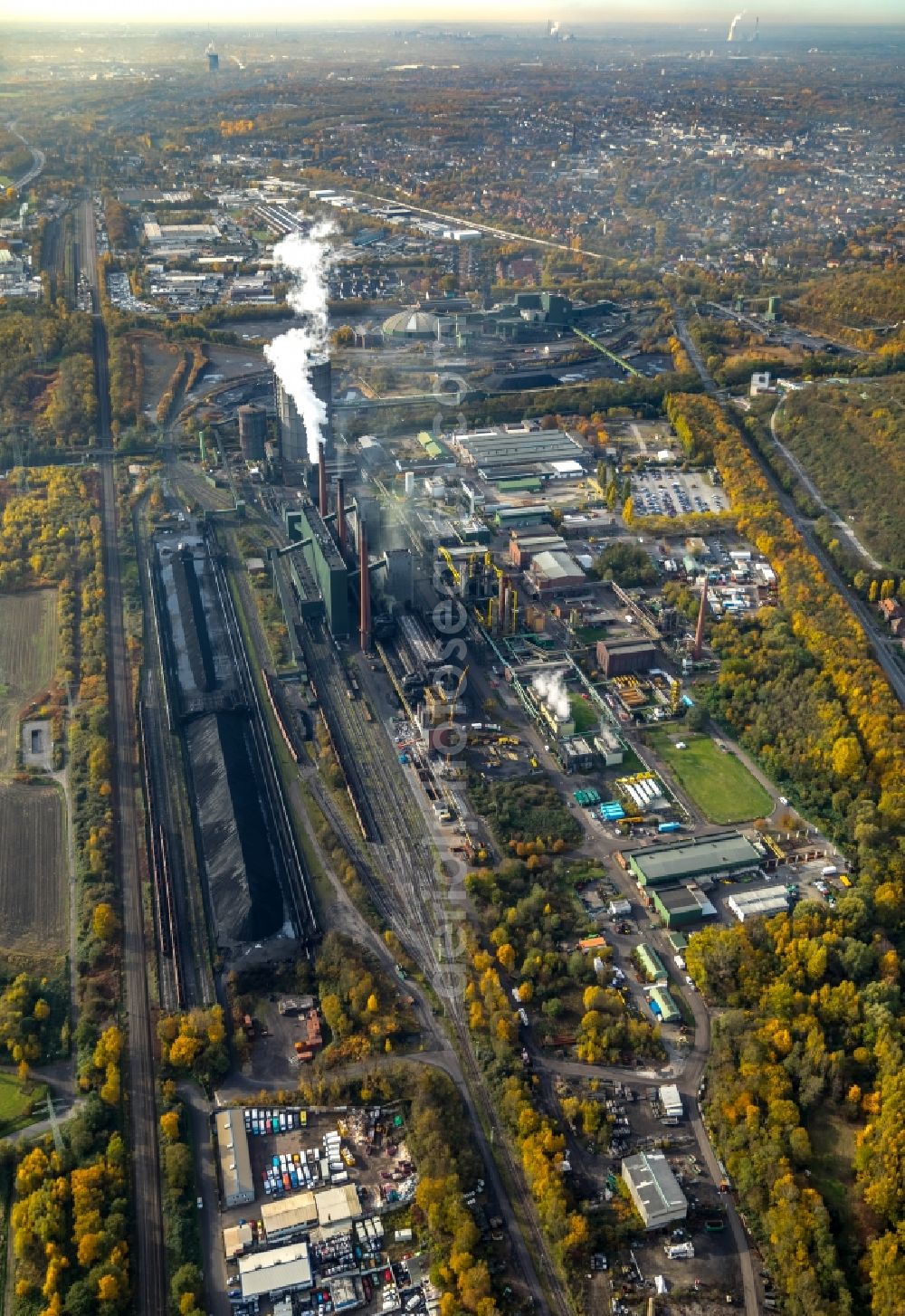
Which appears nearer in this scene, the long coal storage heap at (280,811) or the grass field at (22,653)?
the long coal storage heap at (280,811)

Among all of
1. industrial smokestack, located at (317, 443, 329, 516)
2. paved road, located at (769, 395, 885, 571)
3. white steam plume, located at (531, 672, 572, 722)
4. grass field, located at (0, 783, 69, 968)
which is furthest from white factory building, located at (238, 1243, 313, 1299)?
paved road, located at (769, 395, 885, 571)

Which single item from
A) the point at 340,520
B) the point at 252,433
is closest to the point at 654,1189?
the point at 340,520

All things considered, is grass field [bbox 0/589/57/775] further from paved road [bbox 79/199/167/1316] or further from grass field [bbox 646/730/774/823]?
grass field [bbox 646/730/774/823]

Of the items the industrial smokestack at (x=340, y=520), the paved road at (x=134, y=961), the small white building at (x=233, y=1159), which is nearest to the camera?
the paved road at (x=134, y=961)

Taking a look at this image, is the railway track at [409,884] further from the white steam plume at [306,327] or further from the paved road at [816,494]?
the paved road at [816,494]

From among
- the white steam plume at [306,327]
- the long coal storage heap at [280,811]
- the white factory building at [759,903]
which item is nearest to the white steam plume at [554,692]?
the white factory building at [759,903]

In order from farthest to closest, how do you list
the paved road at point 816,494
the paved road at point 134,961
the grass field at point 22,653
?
the paved road at point 816,494, the grass field at point 22,653, the paved road at point 134,961
